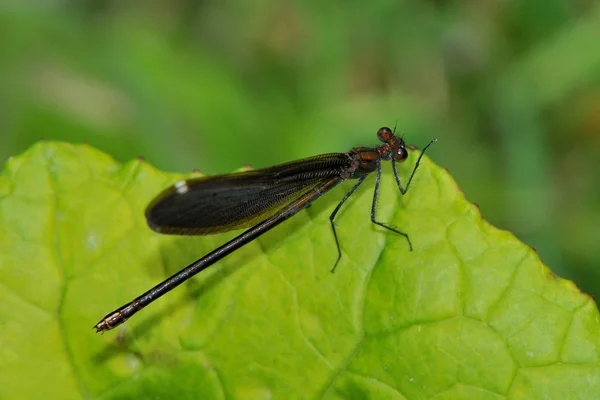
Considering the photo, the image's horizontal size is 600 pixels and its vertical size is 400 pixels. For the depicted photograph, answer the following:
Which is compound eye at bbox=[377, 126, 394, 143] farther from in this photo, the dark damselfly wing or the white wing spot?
the white wing spot

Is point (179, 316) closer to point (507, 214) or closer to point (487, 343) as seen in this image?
point (487, 343)

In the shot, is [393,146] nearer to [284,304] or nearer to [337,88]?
[284,304]

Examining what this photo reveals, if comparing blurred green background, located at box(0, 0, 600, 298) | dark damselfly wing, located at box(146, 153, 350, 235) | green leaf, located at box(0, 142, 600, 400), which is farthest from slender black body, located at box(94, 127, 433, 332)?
blurred green background, located at box(0, 0, 600, 298)

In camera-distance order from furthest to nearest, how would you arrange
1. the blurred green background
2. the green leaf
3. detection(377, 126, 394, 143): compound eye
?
the blurred green background < detection(377, 126, 394, 143): compound eye < the green leaf

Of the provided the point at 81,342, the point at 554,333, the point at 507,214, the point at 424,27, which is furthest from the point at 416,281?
the point at 424,27

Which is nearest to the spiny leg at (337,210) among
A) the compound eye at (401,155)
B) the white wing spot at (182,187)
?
the compound eye at (401,155)

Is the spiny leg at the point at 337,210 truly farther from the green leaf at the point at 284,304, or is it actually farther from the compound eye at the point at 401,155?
the compound eye at the point at 401,155
